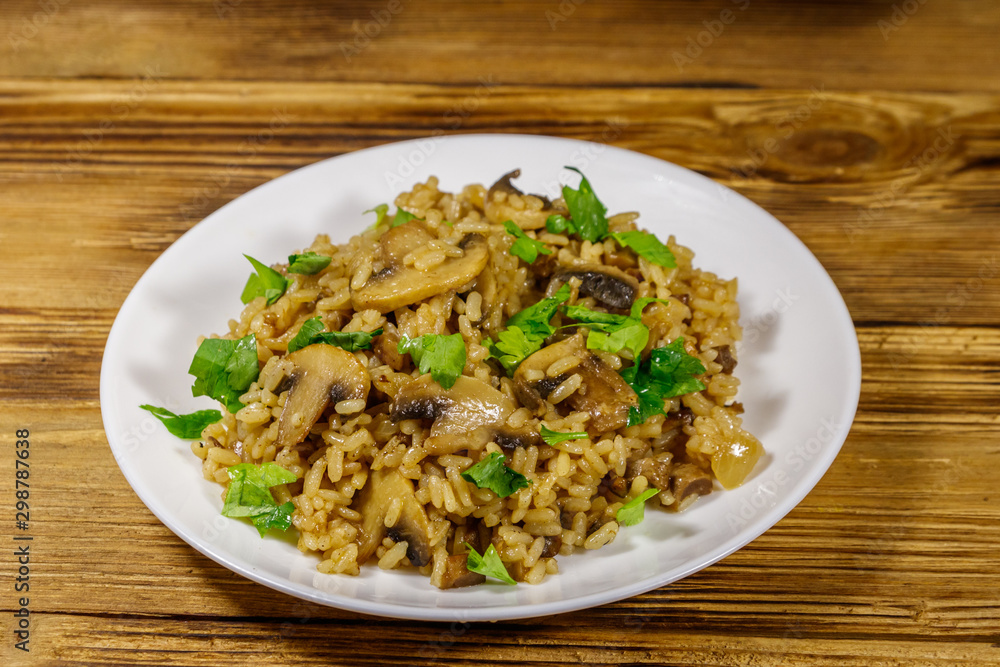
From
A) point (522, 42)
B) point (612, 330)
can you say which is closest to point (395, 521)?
point (612, 330)

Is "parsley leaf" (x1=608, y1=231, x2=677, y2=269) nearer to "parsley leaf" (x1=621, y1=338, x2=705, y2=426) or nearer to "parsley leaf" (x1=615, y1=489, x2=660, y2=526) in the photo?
"parsley leaf" (x1=621, y1=338, x2=705, y2=426)

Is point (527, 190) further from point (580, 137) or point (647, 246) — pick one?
point (580, 137)

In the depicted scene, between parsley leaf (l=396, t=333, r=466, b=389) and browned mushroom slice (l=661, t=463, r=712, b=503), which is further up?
parsley leaf (l=396, t=333, r=466, b=389)

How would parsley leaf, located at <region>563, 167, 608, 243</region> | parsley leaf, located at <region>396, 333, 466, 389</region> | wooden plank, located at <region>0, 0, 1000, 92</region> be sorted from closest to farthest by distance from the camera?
parsley leaf, located at <region>396, 333, 466, 389</region>, parsley leaf, located at <region>563, 167, 608, 243</region>, wooden plank, located at <region>0, 0, 1000, 92</region>

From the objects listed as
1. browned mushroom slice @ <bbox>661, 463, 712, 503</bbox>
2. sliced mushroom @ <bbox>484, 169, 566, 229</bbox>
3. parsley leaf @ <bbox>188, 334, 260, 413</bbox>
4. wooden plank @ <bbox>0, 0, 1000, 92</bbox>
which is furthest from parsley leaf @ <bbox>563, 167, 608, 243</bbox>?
wooden plank @ <bbox>0, 0, 1000, 92</bbox>

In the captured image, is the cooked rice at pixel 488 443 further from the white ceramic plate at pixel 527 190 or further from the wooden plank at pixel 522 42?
the wooden plank at pixel 522 42

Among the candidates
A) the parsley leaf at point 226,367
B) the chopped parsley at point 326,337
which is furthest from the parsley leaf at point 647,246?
the parsley leaf at point 226,367

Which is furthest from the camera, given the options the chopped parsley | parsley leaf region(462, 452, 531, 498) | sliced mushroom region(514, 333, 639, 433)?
the chopped parsley
